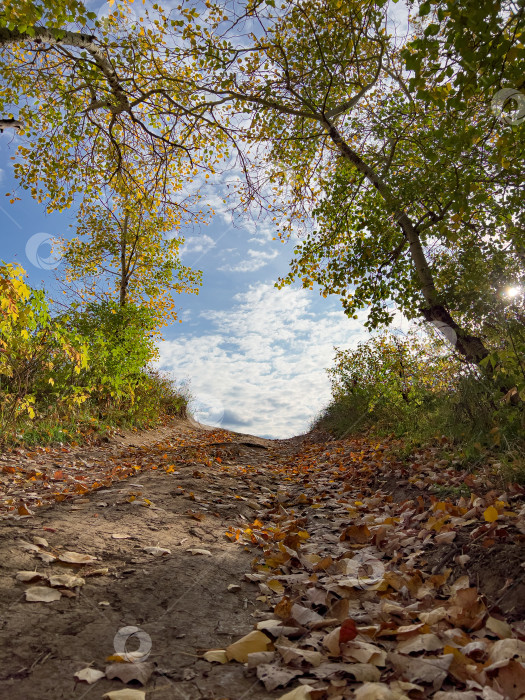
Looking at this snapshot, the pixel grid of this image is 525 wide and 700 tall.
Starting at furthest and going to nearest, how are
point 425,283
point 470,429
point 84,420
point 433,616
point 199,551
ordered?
point 84,420 → point 425,283 → point 470,429 → point 199,551 → point 433,616

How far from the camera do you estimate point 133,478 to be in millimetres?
4816

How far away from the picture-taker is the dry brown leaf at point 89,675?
1.39m

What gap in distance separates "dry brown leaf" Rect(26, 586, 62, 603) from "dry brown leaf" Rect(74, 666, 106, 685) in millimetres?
601

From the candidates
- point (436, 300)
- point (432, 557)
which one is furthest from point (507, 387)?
point (432, 557)

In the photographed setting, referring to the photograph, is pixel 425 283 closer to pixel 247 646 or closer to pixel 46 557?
pixel 247 646

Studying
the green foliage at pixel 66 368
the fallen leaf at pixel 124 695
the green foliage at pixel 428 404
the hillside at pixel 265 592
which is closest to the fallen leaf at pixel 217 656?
the hillside at pixel 265 592

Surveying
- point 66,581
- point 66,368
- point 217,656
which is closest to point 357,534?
point 217,656

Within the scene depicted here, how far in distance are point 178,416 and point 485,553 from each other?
1522 centimetres

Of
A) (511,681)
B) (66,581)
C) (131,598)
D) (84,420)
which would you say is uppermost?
(84,420)

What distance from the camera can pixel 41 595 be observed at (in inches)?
76.2

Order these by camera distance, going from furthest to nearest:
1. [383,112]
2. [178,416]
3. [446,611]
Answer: [178,416] → [383,112] → [446,611]

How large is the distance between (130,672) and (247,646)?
0.45 meters

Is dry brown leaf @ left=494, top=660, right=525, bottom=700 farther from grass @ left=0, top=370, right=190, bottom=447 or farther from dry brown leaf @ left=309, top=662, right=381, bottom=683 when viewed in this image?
grass @ left=0, top=370, right=190, bottom=447

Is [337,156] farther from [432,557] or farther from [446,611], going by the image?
[446,611]
